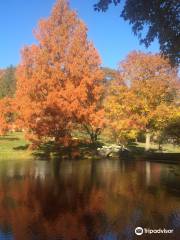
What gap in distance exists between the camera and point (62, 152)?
41000 mm

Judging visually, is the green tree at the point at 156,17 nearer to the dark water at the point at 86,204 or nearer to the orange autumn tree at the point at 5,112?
the dark water at the point at 86,204

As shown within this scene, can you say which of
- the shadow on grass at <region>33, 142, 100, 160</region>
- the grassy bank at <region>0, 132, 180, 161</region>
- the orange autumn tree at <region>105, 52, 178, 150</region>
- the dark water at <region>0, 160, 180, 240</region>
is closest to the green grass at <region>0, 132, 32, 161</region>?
the grassy bank at <region>0, 132, 180, 161</region>

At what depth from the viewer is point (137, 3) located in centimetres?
1423

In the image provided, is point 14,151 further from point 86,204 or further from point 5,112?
point 86,204

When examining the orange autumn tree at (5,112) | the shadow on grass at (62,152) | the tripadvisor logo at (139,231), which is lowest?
the tripadvisor logo at (139,231)

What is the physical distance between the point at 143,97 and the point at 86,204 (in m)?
27.8

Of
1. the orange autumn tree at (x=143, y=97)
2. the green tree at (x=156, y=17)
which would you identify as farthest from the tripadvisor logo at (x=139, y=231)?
the orange autumn tree at (x=143, y=97)

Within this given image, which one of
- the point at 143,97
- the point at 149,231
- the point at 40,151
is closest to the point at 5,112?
the point at 40,151

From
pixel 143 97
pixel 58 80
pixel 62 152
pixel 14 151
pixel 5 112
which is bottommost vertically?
pixel 62 152

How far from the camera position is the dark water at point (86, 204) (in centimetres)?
1259

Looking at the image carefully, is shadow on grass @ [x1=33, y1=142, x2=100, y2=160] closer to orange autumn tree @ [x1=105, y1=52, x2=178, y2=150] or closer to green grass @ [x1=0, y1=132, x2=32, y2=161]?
green grass @ [x1=0, y1=132, x2=32, y2=161]

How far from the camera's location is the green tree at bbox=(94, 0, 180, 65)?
14.0 m

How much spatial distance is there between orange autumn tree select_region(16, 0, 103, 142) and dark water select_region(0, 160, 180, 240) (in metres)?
9.86

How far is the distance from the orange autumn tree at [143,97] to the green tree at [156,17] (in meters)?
27.0
